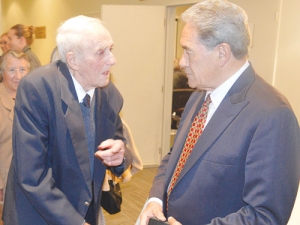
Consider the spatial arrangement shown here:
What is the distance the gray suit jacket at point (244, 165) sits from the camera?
0.97m

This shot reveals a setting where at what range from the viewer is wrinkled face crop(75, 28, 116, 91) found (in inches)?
53.1

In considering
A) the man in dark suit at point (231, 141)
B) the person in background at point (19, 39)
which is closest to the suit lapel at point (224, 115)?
the man in dark suit at point (231, 141)

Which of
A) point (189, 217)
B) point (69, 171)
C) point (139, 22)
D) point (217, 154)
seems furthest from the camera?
point (139, 22)

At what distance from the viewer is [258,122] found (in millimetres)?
1015

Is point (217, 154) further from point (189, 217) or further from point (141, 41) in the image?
point (141, 41)

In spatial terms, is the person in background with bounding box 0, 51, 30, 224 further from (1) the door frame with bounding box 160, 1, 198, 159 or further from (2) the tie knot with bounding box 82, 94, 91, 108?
(1) the door frame with bounding box 160, 1, 198, 159

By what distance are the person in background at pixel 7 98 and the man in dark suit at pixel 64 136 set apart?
2.55 feet

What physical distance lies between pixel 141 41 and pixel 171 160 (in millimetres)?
3379

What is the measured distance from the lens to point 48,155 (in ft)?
4.31

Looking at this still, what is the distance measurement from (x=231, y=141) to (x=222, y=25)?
0.42 metres

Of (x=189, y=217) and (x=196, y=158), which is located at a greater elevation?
(x=196, y=158)

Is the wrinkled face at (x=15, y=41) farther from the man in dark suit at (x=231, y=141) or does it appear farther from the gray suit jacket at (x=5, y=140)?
the man in dark suit at (x=231, y=141)

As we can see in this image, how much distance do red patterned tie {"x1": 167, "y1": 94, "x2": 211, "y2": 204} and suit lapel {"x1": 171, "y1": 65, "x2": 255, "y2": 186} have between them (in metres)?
0.09

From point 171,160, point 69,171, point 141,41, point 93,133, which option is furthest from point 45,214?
point 141,41
